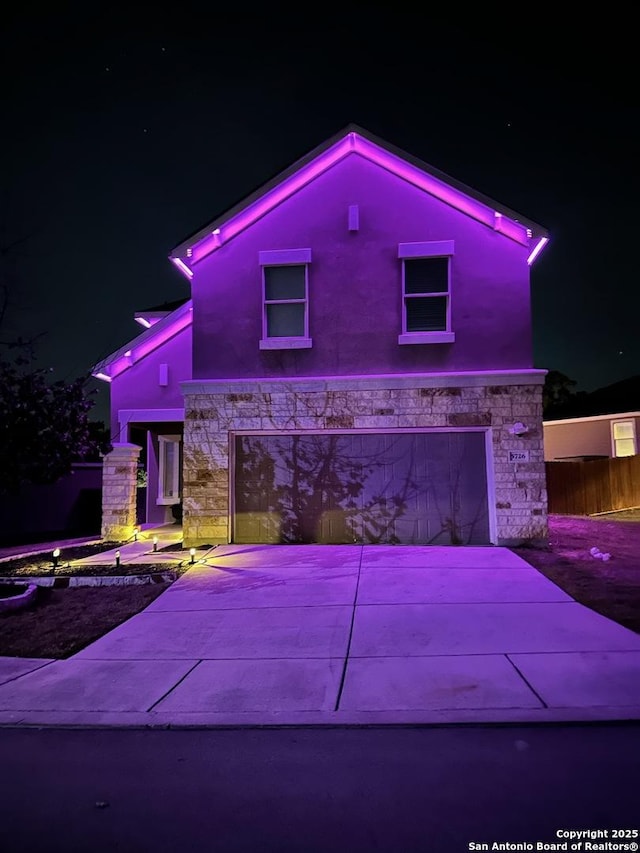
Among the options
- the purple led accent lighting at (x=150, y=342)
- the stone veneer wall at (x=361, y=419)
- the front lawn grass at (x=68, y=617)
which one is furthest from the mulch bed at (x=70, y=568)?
the purple led accent lighting at (x=150, y=342)

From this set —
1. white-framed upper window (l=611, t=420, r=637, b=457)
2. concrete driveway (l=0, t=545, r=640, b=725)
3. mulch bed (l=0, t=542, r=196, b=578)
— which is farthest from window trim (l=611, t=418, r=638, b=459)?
mulch bed (l=0, t=542, r=196, b=578)

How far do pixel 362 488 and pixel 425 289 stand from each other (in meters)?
4.39

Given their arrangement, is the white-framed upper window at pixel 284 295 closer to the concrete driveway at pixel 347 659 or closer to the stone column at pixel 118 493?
the stone column at pixel 118 493

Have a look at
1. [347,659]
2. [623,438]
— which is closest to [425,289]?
[347,659]

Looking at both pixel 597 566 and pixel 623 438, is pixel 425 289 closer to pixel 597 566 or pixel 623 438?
Answer: pixel 597 566

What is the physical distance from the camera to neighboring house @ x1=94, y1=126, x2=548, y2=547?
12.0 metres

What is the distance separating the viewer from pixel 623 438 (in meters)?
24.0

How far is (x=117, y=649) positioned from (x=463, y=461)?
768cm

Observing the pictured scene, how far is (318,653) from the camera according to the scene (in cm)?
639

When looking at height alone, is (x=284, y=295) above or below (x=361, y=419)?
above

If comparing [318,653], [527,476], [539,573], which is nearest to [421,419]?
[527,476]

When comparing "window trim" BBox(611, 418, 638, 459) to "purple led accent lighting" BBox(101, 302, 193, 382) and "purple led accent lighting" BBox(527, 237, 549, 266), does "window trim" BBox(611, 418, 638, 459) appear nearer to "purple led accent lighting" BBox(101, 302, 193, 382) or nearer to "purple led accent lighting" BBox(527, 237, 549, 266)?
"purple led accent lighting" BBox(527, 237, 549, 266)

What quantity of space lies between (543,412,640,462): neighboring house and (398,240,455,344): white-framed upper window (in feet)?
43.0

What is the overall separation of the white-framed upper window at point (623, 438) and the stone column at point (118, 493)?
19.1 m
